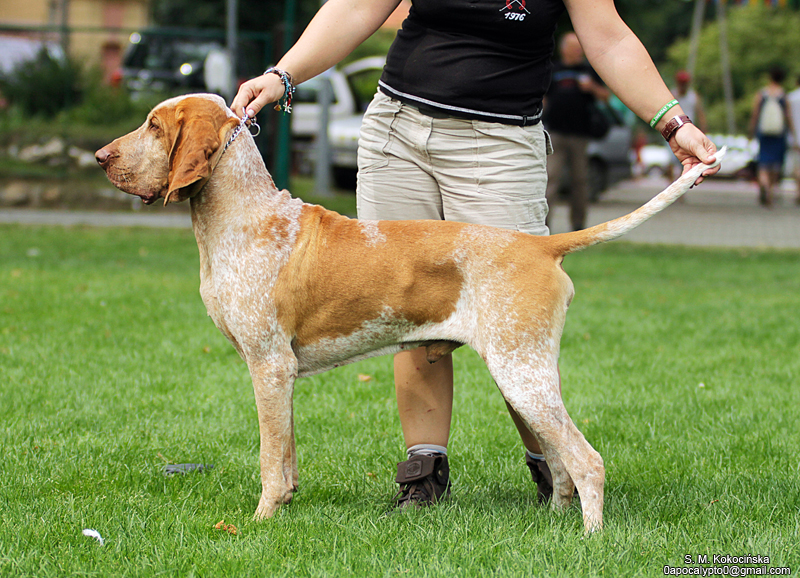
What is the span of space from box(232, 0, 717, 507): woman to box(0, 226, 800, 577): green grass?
1.35ft

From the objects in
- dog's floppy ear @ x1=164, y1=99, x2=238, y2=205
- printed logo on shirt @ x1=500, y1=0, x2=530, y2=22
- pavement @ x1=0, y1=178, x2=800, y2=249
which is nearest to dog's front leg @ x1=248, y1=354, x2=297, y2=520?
dog's floppy ear @ x1=164, y1=99, x2=238, y2=205

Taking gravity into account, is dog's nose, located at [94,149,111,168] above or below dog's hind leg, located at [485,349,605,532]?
above

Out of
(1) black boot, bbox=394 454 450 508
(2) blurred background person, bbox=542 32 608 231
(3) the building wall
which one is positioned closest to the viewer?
(1) black boot, bbox=394 454 450 508

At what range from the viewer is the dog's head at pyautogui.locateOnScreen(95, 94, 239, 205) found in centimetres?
286

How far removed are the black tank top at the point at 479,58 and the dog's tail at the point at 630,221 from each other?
0.57 m

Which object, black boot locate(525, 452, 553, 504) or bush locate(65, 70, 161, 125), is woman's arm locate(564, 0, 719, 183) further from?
bush locate(65, 70, 161, 125)

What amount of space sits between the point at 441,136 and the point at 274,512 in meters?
1.52

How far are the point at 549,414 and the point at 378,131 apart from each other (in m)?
1.29

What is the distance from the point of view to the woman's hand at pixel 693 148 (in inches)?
114

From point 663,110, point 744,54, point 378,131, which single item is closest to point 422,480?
point 378,131

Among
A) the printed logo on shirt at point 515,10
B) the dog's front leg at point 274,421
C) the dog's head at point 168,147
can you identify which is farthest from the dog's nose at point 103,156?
the printed logo on shirt at point 515,10

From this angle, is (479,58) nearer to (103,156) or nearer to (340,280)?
(340,280)

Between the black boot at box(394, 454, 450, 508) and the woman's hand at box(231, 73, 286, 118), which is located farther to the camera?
the black boot at box(394, 454, 450, 508)

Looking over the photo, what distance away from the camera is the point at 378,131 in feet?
11.0
